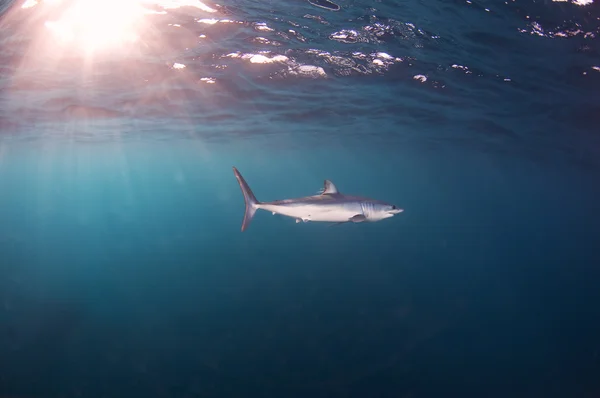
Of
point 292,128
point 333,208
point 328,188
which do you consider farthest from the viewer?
point 292,128

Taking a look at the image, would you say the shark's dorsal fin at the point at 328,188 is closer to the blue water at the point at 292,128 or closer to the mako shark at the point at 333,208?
the mako shark at the point at 333,208

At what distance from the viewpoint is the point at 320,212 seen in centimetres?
586

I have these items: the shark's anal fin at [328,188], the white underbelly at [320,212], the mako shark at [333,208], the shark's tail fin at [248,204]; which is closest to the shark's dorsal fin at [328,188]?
the shark's anal fin at [328,188]

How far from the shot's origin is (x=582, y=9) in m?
9.00

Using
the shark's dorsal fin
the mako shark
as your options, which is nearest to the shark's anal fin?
the shark's dorsal fin

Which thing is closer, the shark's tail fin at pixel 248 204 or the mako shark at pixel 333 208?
the mako shark at pixel 333 208

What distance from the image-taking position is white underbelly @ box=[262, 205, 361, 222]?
583cm

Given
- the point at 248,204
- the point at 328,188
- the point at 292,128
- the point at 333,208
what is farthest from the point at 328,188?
the point at 292,128

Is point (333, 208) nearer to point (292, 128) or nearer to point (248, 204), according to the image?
point (248, 204)

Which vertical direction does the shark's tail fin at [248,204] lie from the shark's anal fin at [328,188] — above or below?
below

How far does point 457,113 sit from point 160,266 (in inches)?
979

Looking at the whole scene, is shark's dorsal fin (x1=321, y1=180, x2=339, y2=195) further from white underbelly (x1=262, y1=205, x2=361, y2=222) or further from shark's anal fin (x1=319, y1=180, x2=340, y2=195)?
white underbelly (x1=262, y1=205, x2=361, y2=222)

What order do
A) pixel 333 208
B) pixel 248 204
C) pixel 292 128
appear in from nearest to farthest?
pixel 333 208 < pixel 248 204 < pixel 292 128

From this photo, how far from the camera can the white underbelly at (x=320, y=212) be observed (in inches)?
229
